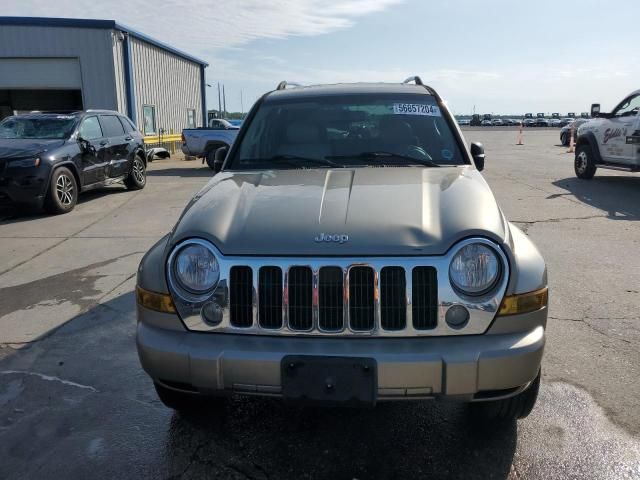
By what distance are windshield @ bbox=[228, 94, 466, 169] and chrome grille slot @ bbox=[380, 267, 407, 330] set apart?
1326mm

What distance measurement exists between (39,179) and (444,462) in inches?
320

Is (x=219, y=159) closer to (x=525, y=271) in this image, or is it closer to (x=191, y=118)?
(x=525, y=271)

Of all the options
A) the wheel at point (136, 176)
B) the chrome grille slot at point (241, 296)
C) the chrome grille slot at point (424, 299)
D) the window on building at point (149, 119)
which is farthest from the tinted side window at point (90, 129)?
the window on building at point (149, 119)

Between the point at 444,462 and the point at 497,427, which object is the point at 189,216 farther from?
the point at 497,427

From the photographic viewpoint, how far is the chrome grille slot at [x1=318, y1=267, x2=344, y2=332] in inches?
90.9

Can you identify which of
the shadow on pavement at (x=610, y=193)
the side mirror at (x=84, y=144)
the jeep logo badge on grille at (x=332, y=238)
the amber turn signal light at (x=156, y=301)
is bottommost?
the shadow on pavement at (x=610, y=193)

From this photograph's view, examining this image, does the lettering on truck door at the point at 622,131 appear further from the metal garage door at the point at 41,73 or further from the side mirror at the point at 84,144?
the metal garage door at the point at 41,73

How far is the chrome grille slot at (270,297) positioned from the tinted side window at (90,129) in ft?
29.0

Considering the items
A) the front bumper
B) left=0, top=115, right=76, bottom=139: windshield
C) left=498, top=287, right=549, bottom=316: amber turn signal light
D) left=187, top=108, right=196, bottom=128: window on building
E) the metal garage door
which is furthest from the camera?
left=187, top=108, right=196, bottom=128: window on building

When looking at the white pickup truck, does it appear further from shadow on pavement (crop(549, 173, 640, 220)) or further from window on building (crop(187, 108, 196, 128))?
window on building (crop(187, 108, 196, 128))

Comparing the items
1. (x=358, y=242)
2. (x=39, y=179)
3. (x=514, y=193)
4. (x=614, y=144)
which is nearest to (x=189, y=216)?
(x=358, y=242)

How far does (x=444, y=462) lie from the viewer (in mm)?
2586

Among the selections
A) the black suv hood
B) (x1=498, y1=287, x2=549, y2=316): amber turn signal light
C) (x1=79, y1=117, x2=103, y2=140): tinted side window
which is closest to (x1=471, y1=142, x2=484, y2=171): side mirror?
(x1=498, y1=287, x2=549, y2=316): amber turn signal light

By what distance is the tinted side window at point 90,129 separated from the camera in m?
9.98
